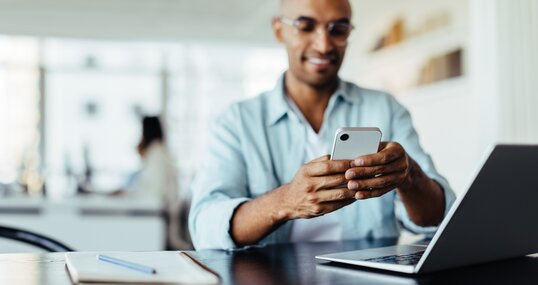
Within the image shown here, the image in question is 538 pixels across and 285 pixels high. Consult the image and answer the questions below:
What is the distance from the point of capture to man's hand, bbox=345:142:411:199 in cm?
109

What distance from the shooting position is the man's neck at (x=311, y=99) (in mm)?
1736

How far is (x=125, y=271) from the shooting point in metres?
0.91

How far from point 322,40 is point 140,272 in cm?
89

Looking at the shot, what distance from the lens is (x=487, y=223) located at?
3.17ft

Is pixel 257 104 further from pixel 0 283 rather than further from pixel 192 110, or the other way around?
pixel 192 110

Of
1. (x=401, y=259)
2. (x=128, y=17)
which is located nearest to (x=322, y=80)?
(x=401, y=259)

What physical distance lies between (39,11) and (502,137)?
5.71m

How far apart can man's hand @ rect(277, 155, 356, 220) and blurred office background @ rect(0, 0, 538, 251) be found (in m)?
1.92

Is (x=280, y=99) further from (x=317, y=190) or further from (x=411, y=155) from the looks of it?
(x=317, y=190)

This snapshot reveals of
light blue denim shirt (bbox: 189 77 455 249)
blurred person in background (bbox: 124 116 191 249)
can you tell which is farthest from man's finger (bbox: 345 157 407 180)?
blurred person in background (bbox: 124 116 191 249)

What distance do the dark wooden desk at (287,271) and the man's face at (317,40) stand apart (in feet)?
1.94

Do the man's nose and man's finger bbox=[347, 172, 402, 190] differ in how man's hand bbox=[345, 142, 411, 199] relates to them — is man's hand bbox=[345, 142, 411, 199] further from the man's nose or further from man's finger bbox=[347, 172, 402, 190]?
the man's nose

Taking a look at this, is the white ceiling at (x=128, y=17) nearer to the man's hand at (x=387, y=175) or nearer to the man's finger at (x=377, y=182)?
the man's hand at (x=387, y=175)

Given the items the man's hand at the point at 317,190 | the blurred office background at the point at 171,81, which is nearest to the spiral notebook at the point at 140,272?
the man's hand at the point at 317,190
